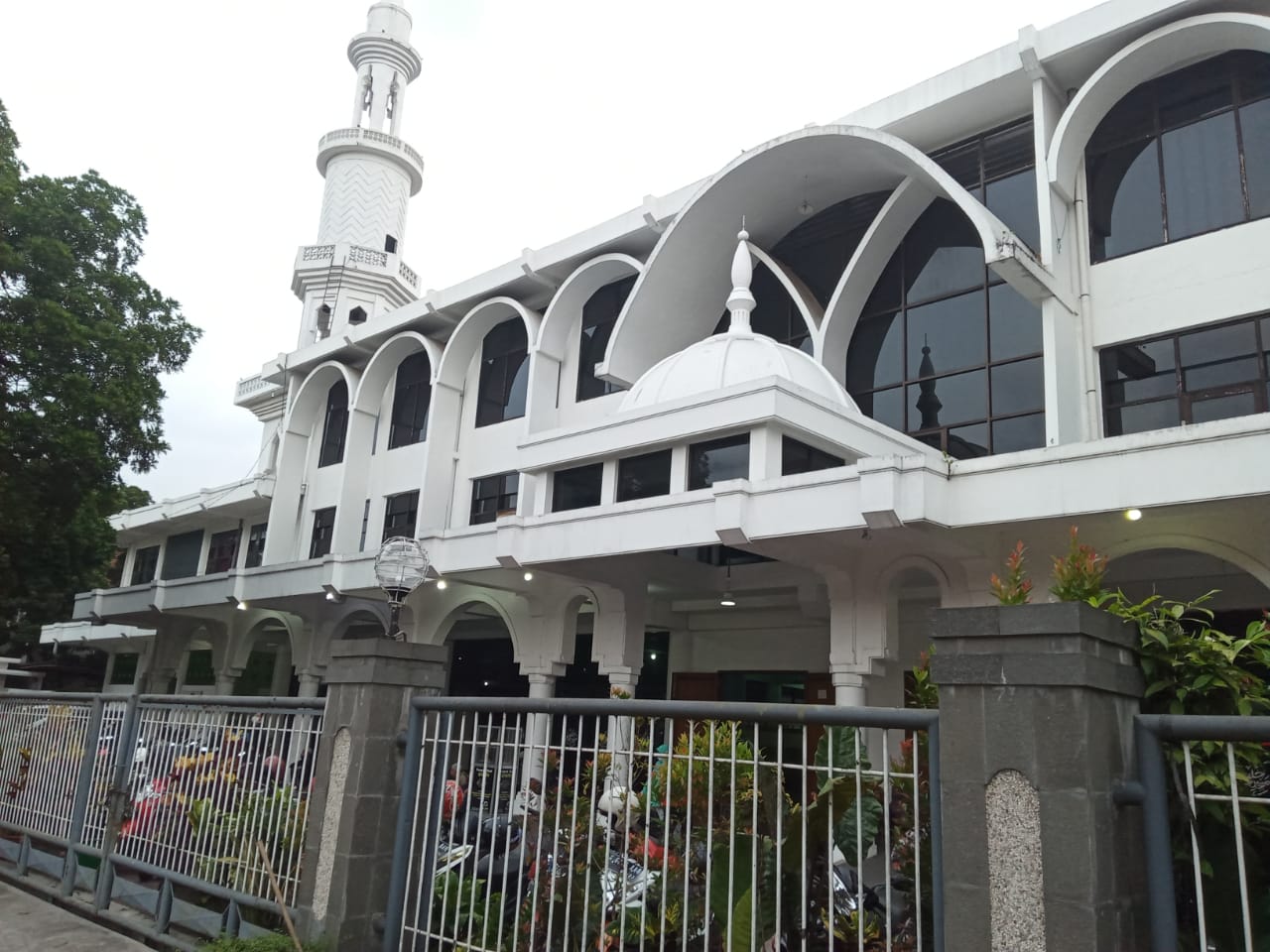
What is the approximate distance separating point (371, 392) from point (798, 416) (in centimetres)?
1298

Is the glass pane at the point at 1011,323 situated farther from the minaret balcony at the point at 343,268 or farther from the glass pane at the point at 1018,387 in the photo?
the minaret balcony at the point at 343,268

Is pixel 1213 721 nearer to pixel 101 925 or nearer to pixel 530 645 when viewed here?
pixel 101 925

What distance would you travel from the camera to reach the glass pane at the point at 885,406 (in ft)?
47.0

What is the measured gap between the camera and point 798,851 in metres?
4.24

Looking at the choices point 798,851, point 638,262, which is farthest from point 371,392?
point 798,851

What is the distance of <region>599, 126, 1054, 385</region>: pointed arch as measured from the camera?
13578mm

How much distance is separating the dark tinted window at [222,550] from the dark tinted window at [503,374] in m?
12.1

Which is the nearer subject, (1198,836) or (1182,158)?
(1198,836)

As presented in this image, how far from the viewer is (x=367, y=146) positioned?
3130cm

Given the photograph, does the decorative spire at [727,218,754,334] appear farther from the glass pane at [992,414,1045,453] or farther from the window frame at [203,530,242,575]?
the window frame at [203,530,242,575]

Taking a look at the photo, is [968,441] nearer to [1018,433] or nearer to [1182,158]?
[1018,433]

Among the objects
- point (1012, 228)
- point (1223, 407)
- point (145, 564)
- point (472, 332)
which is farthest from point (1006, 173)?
point (145, 564)

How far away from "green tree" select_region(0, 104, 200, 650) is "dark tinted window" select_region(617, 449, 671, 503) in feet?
31.6

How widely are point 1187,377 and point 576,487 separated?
26.6 ft
